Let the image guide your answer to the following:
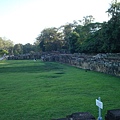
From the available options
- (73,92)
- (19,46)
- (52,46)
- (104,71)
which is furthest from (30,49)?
(73,92)

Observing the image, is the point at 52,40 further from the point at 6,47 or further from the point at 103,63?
the point at 103,63

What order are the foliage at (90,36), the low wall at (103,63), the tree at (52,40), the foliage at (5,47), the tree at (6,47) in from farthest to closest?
the tree at (6,47)
the foliage at (5,47)
the tree at (52,40)
the foliage at (90,36)
the low wall at (103,63)

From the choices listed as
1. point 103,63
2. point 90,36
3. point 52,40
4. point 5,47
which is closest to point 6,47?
point 5,47

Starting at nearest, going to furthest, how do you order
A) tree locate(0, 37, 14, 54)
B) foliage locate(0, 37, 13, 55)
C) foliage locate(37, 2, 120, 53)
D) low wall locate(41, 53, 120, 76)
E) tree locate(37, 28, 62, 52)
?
low wall locate(41, 53, 120, 76), foliage locate(37, 2, 120, 53), tree locate(37, 28, 62, 52), foliage locate(0, 37, 13, 55), tree locate(0, 37, 14, 54)

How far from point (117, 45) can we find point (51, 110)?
1682 centimetres

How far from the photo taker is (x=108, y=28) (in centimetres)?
2153

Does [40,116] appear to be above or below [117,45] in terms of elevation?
below

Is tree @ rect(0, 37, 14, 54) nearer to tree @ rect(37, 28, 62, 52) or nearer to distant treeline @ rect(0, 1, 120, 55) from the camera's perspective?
distant treeline @ rect(0, 1, 120, 55)

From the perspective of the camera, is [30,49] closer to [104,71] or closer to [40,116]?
[104,71]

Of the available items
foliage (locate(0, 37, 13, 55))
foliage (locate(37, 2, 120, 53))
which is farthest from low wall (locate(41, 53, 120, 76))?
foliage (locate(0, 37, 13, 55))

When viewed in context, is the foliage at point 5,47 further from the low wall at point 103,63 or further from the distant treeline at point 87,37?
the low wall at point 103,63

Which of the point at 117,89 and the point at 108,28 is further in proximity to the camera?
the point at 108,28

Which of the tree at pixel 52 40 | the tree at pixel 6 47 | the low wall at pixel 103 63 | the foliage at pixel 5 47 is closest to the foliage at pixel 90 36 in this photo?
the tree at pixel 52 40

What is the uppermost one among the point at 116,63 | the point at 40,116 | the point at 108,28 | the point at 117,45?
the point at 108,28
